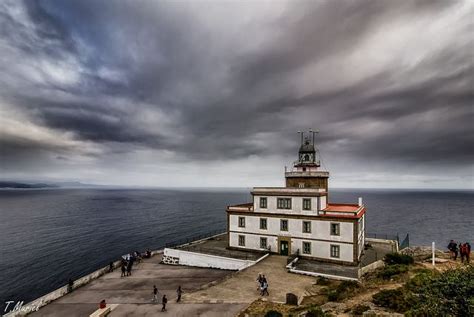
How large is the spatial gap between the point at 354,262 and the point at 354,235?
3.04 metres

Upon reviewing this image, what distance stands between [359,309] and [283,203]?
1989 centimetres

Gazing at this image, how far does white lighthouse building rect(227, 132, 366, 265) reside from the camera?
31719 millimetres

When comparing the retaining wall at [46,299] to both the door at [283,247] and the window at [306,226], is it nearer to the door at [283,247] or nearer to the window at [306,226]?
the door at [283,247]

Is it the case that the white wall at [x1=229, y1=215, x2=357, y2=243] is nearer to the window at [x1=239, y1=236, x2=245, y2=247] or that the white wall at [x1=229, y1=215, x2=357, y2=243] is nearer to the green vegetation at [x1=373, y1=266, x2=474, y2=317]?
the window at [x1=239, y1=236, x2=245, y2=247]

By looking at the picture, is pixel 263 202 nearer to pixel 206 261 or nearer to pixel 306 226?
pixel 306 226

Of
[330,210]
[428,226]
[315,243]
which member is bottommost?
[428,226]

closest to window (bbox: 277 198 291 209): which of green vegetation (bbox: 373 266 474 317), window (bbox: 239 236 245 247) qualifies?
window (bbox: 239 236 245 247)

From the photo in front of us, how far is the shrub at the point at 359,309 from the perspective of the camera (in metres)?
15.7

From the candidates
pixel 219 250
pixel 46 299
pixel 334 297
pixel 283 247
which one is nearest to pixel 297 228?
pixel 283 247

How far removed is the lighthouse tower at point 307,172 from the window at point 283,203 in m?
4.35

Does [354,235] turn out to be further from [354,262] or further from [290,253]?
[290,253]

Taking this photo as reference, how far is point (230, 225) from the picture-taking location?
3938cm

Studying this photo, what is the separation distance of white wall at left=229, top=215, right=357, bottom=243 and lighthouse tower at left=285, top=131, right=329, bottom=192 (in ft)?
21.2

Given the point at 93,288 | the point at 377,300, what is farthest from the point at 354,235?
the point at 93,288
